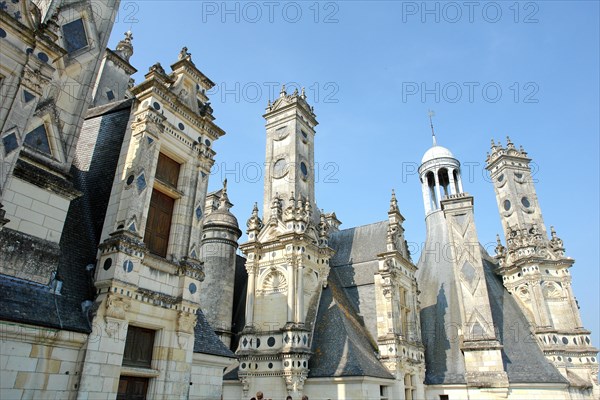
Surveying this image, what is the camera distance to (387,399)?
2214cm

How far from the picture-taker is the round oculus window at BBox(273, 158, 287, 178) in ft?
93.7

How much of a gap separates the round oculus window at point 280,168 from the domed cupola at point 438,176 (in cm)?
2209

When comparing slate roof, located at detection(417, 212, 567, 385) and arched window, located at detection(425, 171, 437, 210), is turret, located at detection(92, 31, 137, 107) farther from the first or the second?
arched window, located at detection(425, 171, 437, 210)

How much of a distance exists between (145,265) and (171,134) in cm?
414

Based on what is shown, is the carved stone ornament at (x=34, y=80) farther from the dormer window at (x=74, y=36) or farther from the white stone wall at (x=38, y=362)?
the white stone wall at (x=38, y=362)

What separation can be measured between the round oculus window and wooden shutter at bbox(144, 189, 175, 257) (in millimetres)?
16399

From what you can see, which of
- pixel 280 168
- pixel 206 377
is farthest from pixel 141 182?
pixel 280 168

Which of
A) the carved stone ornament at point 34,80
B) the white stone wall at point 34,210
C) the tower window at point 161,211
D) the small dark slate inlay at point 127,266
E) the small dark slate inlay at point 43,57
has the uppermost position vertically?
the small dark slate inlay at point 43,57

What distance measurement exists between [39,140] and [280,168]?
2009 centimetres

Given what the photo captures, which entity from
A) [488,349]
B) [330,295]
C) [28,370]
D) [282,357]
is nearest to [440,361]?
[488,349]

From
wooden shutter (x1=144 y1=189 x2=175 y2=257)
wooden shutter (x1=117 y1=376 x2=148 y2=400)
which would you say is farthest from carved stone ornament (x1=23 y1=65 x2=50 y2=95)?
wooden shutter (x1=117 y1=376 x2=148 y2=400)

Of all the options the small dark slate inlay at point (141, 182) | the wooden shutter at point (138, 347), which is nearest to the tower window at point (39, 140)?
the small dark slate inlay at point (141, 182)

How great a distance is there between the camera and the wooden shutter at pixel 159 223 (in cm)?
1141

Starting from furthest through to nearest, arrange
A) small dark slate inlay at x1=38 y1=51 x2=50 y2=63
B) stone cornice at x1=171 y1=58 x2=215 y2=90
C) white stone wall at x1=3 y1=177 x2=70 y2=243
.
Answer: stone cornice at x1=171 y1=58 x2=215 y2=90
small dark slate inlay at x1=38 y1=51 x2=50 y2=63
white stone wall at x1=3 y1=177 x2=70 y2=243
